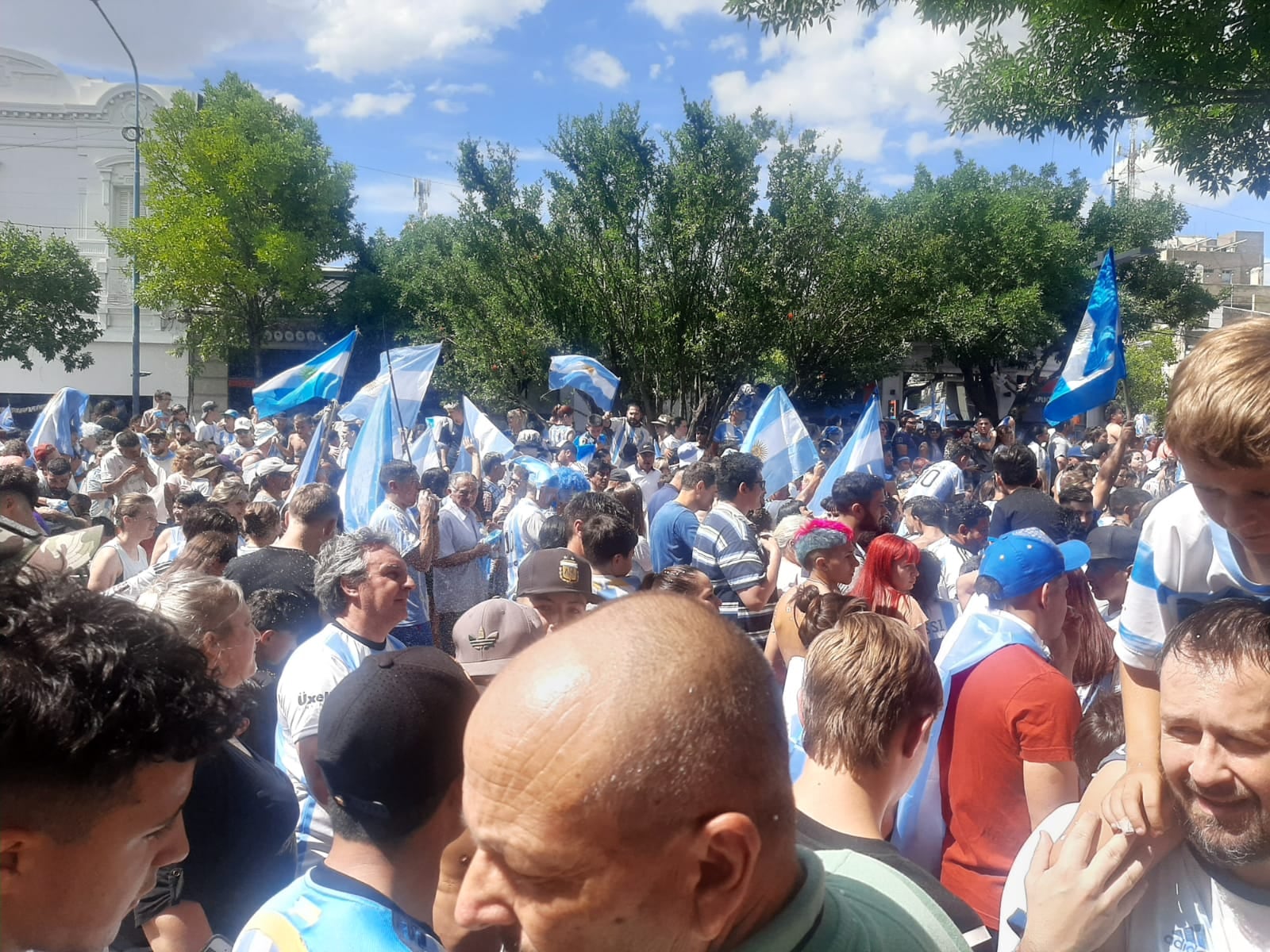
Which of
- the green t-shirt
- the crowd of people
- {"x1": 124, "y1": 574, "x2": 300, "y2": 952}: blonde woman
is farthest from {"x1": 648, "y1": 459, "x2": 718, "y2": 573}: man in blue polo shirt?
the green t-shirt

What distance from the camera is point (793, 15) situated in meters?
5.19

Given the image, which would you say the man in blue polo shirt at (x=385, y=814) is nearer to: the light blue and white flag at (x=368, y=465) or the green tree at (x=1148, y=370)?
the light blue and white flag at (x=368, y=465)

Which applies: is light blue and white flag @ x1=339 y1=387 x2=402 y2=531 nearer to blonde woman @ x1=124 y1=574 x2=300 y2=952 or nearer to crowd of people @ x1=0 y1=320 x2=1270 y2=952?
crowd of people @ x1=0 y1=320 x2=1270 y2=952

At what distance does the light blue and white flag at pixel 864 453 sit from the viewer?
8.45 meters

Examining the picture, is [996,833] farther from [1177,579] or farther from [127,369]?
[127,369]

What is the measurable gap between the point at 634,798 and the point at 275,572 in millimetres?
4030

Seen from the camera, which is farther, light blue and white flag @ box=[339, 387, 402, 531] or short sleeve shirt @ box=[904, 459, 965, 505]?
short sleeve shirt @ box=[904, 459, 965, 505]

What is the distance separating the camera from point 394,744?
2061 mm

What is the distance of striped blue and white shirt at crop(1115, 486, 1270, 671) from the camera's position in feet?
6.35

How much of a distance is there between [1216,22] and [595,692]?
17.4 ft

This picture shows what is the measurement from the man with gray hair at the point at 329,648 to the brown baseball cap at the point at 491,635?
0.29 metres

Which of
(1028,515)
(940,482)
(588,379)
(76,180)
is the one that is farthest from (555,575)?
(76,180)

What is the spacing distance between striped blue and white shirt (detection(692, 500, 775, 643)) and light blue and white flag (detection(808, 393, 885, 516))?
9.03 feet

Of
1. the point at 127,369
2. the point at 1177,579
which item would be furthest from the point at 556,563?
the point at 127,369
